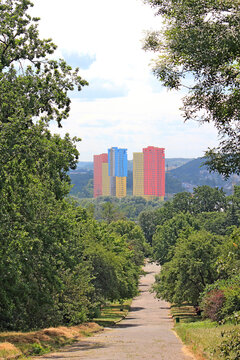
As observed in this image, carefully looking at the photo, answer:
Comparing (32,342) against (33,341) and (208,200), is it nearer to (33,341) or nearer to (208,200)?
(33,341)

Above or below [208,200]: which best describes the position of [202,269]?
below

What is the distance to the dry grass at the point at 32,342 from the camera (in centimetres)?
1920

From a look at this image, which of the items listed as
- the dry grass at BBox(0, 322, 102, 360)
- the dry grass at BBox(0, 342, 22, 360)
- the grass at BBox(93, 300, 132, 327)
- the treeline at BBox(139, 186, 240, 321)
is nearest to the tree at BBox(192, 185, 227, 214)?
the treeline at BBox(139, 186, 240, 321)

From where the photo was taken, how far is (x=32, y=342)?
74.0ft

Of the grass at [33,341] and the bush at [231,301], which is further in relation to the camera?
the bush at [231,301]

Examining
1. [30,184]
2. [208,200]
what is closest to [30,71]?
[30,184]

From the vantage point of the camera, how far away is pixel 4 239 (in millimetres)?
18953

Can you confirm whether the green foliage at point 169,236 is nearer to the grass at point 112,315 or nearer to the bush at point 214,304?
the grass at point 112,315

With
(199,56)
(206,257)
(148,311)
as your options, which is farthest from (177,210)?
(199,56)

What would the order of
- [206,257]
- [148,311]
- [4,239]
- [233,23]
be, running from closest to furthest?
[233,23], [4,239], [206,257], [148,311]

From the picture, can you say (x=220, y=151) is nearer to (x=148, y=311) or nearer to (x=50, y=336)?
(x=50, y=336)

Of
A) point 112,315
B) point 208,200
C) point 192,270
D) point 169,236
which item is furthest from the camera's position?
point 208,200

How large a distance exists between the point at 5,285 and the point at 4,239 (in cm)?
234

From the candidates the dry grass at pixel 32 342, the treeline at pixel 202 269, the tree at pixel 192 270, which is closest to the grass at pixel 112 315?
the treeline at pixel 202 269
